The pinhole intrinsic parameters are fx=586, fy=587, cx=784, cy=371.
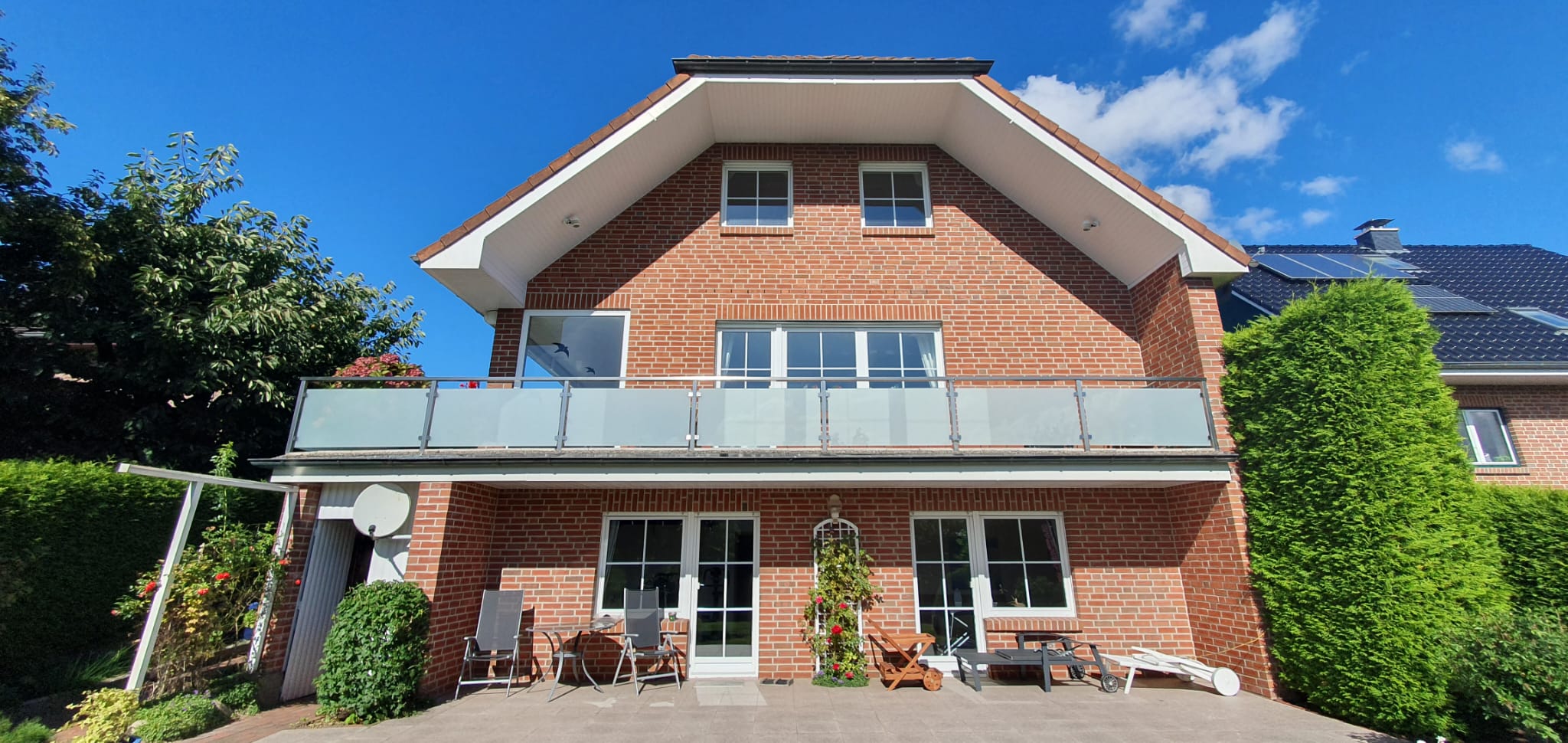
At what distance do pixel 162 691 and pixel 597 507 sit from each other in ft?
15.3

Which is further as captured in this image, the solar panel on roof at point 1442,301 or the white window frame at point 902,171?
the solar panel on roof at point 1442,301

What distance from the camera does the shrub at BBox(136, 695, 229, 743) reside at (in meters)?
5.33

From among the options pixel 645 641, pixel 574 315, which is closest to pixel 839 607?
pixel 645 641

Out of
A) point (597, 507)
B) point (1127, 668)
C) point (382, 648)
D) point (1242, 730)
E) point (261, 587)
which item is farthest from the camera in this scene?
point (597, 507)

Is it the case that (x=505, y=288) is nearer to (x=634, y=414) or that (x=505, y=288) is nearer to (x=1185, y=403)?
(x=634, y=414)

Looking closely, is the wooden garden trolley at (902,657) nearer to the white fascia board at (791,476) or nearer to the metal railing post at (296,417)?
the white fascia board at (791,476)

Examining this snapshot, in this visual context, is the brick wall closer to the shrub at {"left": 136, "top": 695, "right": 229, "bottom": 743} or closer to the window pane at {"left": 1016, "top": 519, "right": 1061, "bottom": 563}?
the window pane at {"left": 1016, "top": 519, "right": 1061, "bottom": 563}

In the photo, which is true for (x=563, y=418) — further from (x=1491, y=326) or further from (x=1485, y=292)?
(x=1485, y=292)

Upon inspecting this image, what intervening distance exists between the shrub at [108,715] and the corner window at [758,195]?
8.52 meters

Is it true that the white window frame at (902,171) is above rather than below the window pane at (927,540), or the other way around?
above

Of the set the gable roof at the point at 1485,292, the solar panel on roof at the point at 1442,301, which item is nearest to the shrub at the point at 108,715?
the gable roof at the point at 1485,292

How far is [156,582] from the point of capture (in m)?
6.38

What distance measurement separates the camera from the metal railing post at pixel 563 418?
6953mm

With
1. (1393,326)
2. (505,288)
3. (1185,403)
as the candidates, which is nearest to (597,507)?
(505,288)
